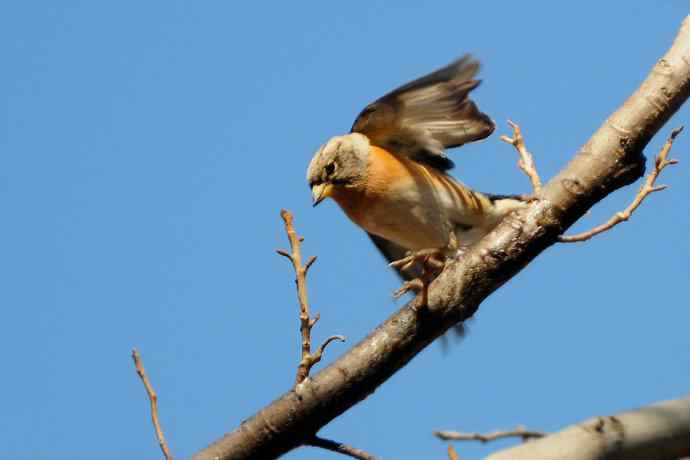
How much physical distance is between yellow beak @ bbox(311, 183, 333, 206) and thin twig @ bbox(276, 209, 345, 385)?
100 inches

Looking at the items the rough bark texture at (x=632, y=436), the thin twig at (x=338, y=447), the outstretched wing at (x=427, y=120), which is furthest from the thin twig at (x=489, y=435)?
the outstretched wing at (x=427, y=120)

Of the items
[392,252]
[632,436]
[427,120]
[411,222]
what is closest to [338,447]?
[632,436]

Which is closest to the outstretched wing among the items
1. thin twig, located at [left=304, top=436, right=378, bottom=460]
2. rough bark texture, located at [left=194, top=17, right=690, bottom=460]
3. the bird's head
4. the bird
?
the bird

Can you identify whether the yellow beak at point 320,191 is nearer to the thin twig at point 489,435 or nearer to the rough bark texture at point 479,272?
the rough bark texture at point 479,272

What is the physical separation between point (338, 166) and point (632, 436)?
171 inches

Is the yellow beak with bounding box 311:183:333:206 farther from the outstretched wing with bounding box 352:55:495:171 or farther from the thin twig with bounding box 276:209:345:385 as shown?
the thin twig with bounding box 276:209:345:385

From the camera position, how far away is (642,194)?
4598 millimetres

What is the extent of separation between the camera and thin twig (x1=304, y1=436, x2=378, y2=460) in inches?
163

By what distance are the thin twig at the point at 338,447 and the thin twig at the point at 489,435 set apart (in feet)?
3.79

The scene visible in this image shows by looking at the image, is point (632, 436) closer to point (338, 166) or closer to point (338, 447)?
point (338, 447)

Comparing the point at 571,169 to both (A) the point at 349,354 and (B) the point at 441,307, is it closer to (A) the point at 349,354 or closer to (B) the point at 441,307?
(B) the point at 441,307

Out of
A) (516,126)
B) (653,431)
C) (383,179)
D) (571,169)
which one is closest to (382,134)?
(383,179)

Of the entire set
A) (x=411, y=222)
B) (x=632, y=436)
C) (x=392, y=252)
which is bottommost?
(x=632, y=436)

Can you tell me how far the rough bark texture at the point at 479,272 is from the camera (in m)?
4.36
